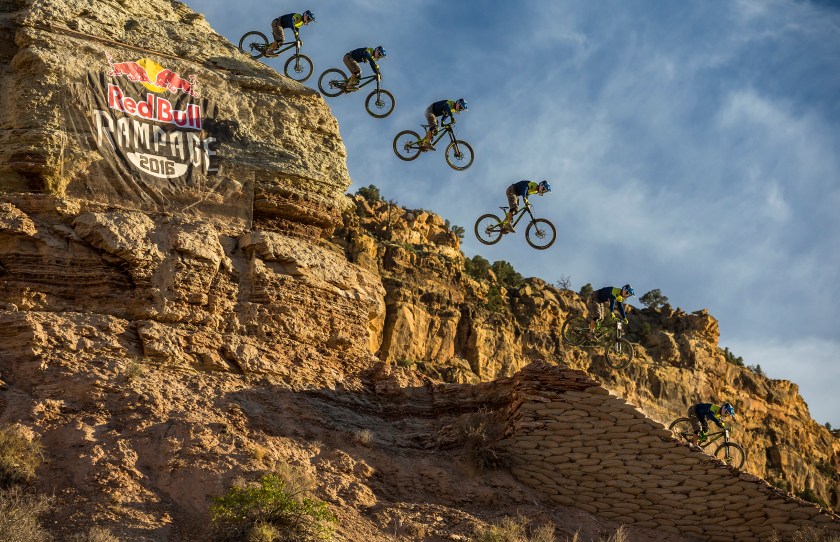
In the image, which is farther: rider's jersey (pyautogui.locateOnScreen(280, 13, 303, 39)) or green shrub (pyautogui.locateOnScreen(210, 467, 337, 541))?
rider's jersey (pyautogui.locateOnScreen(280, 13, 303, 39))

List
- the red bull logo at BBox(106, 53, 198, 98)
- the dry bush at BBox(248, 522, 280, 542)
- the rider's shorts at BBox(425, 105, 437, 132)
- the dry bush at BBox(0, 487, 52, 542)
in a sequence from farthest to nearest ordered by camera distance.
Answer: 1. the rider's shorts at BBox(425, 105, 437, 132)
2. the red bull logo at BBox(106, 53, 198, 98)
3. the dry bush at BBox(248, 522, 280, 542)
4. the dry bush at BBox(0, 487, 52, 542)

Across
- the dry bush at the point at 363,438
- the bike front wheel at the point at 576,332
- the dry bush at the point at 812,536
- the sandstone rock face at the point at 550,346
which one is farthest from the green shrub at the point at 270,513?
the sandstone rock face at the point at 550,346

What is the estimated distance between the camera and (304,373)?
75.9ft

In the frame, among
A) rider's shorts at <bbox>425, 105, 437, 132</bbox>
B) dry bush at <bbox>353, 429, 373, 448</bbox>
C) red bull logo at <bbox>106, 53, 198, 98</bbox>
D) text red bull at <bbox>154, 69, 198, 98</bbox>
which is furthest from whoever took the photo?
rider's shorts at <bbox>425, 105, 437, 132</bbox>

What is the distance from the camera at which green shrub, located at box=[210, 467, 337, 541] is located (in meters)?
17.8

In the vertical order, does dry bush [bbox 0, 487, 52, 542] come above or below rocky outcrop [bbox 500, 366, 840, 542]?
below

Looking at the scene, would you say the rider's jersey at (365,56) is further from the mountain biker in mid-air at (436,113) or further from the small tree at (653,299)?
the small tree at (653,299)

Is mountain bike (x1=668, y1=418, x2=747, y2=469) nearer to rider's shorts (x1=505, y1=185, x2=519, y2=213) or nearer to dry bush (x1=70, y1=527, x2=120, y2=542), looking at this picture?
rider's shorts (x1=505, y1=185, x2=519, y2=213)

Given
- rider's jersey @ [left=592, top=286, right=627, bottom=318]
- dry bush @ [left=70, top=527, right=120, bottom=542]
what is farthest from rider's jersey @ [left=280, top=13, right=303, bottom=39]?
dry bush @ [left=70, top=527, right=120, bottom=542]

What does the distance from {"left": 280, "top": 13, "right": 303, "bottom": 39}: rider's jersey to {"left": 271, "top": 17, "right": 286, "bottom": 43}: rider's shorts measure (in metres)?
0.09

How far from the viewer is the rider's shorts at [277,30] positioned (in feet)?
93.0

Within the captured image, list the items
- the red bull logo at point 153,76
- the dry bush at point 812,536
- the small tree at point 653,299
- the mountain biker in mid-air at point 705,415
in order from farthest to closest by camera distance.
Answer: the small tree at point 653,299 < the mountain biker in mid-air at point 705,415 < the red bull logo at point 153,76 < the dry bush at point 812,536

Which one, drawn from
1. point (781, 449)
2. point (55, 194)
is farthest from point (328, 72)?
point (781, 449)

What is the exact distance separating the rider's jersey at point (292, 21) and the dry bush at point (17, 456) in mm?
13341
